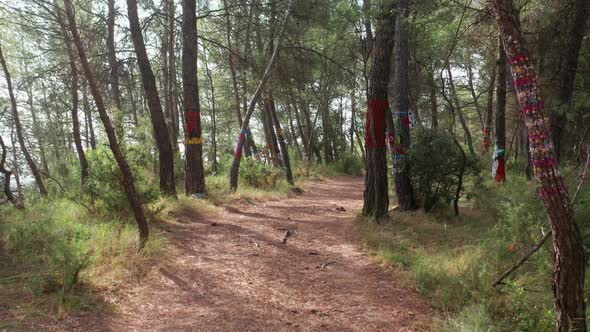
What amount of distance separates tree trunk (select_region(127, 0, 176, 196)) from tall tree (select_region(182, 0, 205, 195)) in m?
0.90

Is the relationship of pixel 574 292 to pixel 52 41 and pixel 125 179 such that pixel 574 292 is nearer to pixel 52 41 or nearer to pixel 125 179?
pixel 125 179

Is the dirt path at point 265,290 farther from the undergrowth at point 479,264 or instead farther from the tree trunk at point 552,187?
the tree trunk at point 552,187

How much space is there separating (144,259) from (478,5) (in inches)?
382

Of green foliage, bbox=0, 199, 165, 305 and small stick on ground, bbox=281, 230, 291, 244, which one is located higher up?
green foliage, bbox=0, 199, 165, 305

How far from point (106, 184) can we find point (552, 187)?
586 centimetres

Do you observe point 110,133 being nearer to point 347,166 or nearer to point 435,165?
point 435,165

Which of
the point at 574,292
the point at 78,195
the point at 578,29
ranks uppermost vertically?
the point at 578,29

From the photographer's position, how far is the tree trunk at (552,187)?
2.19 meters

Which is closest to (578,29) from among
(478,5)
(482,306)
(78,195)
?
(478,5)

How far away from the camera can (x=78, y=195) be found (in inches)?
241

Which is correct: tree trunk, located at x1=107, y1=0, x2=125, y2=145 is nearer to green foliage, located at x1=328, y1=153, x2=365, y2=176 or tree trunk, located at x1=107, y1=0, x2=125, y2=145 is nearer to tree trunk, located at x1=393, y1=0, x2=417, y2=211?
tree trunk, located at x1=393, y1=0, x2=417, y2=211

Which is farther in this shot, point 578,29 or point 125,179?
point 578,29

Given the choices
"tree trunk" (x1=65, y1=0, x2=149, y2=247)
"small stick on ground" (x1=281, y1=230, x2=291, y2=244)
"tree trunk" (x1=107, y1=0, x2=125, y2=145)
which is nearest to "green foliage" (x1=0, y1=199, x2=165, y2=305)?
"tree trunk" (x1=65, y1=0, x2=149, y2=247)

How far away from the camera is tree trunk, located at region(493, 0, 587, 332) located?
2.19 meters
